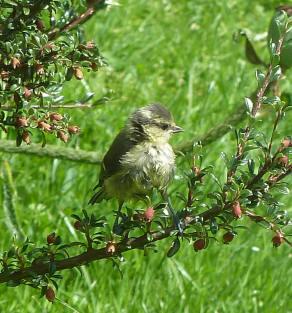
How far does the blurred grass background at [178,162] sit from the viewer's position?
151 inches

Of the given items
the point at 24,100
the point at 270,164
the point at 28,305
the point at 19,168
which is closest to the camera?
the point at 270,164

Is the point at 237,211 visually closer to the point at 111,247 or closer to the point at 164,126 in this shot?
the point at 111,247

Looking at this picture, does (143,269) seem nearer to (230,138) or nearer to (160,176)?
(160,176)

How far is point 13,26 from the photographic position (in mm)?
2465

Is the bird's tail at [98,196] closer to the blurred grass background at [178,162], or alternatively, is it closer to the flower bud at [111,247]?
the blurred grass background at [178,162]

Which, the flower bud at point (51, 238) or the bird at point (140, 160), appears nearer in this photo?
the flower bud at point (51, 238)

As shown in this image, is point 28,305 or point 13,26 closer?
point 13,26

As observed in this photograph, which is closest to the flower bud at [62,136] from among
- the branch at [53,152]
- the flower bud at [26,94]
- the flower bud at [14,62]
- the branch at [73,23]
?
the flower bud at [26,94]

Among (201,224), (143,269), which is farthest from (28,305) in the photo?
(201,224)

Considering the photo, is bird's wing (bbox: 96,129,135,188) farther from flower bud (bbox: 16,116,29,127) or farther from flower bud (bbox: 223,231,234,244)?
flower bud (bbox: 223,231,234,244)

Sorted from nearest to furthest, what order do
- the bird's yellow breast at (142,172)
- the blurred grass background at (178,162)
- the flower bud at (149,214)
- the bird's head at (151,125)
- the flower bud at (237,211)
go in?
the flower bud at (237,211) → the flower bud at (149,214) → the bird's yellow breast at (142,172) → the bird's head at (151,125) → the blurred grass background at (178,162)

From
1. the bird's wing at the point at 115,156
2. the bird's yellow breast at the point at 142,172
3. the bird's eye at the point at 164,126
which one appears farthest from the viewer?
the bird's eye at the point at 164,126

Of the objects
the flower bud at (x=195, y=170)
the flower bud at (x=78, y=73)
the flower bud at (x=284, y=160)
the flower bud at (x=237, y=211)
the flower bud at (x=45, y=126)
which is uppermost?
the flower bud at (x=78, y=73)

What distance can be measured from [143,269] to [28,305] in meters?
0.74
